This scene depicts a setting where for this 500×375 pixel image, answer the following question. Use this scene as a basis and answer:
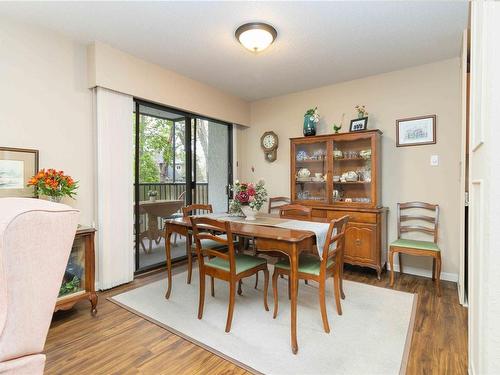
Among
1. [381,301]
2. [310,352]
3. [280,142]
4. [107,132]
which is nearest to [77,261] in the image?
[107,132]

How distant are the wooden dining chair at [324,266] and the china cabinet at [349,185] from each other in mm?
720

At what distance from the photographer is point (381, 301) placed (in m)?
2.59

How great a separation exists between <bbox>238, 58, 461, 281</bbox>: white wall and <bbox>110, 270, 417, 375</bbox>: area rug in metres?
1.10

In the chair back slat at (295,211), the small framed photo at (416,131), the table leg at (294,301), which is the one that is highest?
the small framed photo at (416,131)

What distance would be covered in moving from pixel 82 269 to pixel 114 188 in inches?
35.6

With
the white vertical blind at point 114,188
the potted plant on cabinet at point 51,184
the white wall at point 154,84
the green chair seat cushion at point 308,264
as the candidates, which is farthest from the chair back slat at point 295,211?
the potted plant on cabinet at point 51,184

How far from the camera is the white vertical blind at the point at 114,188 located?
9.39 ft

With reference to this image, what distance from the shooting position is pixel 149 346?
192 cm

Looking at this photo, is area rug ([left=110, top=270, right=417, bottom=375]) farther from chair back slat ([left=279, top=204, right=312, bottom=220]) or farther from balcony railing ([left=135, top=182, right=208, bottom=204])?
balcony railing ([left=135, top=182, right=208, bottom=204])

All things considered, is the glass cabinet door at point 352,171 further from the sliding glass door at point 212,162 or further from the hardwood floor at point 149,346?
the sliding glass door at point 212,162

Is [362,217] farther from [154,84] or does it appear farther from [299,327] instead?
[154,84]

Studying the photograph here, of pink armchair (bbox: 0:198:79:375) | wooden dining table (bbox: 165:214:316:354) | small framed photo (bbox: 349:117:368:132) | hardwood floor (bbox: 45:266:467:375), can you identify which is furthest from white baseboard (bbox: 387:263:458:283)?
pink armchair (bbox: 0:198:79:375)

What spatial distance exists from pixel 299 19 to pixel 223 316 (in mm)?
2607

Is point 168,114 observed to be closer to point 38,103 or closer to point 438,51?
point 38,103
